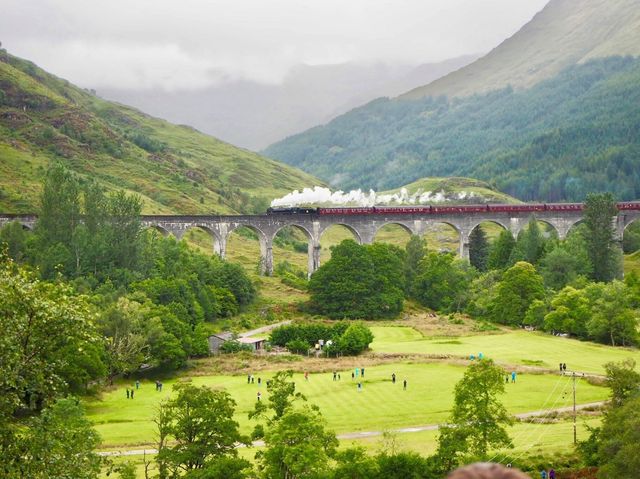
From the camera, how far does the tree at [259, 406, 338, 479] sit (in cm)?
3180

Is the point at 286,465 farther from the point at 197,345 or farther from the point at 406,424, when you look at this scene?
the point at 197,345

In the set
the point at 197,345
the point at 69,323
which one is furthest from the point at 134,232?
the point at 69,323

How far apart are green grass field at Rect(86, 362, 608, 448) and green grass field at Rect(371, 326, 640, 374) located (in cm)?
653

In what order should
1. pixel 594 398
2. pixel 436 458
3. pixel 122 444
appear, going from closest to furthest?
pixel 436 458, pixel 122 444, pixel 594 398

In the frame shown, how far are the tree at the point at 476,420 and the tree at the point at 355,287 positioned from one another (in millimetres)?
57939

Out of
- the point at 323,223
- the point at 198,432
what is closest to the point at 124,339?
the point at 198,432

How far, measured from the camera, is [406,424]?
47.8m

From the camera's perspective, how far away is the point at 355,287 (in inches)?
3890

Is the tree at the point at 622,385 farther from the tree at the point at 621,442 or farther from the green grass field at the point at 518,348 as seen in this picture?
the green grass field at the point at 518,348

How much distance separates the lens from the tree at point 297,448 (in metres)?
31.8

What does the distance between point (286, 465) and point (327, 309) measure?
2577 inches

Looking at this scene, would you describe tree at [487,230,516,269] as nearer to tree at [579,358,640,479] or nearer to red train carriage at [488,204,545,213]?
red train carriage at [488,204,545,213]

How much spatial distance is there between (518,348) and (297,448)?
4665cm

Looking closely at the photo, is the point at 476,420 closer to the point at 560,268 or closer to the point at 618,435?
the point at 618,435
